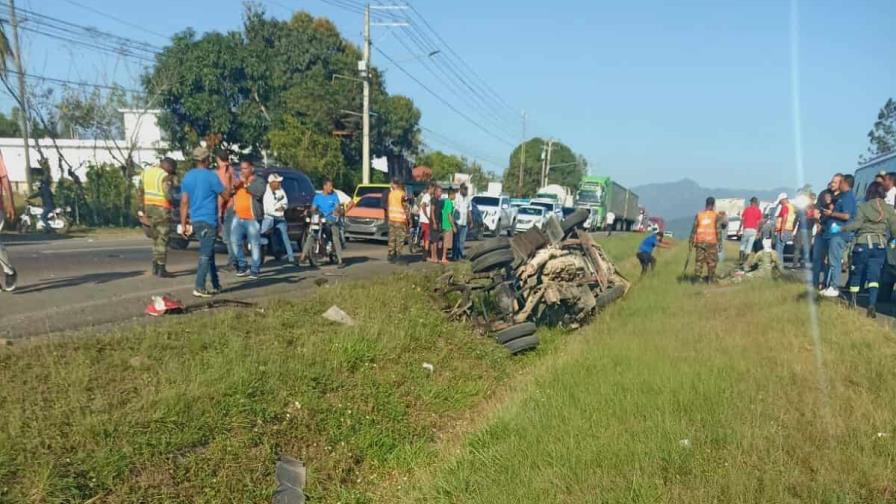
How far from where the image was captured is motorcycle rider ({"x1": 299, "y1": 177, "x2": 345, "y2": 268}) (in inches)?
460

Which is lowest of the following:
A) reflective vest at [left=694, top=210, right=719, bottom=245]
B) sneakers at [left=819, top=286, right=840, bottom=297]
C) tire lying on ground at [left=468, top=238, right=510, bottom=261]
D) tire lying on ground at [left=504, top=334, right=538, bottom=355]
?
tire lying on ground at [left=504, top=334, right=538, bottom=355]

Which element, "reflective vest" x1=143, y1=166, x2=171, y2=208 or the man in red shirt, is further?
the man in red shirt

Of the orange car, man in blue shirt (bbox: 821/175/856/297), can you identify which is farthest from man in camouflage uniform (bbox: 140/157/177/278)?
man in blue shirt (bbox: 821/175/856/297)

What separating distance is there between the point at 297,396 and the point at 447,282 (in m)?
4.43

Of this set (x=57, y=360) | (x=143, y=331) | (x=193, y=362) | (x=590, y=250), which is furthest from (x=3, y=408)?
(x=590, y=250)

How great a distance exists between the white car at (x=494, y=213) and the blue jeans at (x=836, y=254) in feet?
54.3

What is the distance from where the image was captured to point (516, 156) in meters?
100

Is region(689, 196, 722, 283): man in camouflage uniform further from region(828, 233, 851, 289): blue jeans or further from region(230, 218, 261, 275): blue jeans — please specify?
region(230, 218, 261, 275): blue jeans

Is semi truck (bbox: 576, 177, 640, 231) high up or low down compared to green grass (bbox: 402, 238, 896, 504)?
up

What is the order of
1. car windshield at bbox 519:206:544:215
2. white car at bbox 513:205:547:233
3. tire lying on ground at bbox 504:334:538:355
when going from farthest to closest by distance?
car windshield at bbox 519:206:544:215
white car at bbox 513:205:547:233
tire lying on ground at bbox 504:334:538:355

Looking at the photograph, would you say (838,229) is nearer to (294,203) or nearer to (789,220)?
(789,220)

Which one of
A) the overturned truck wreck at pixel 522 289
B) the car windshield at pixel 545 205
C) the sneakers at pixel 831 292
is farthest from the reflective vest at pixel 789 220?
the car windshield at pixel 545 205

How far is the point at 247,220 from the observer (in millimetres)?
9367

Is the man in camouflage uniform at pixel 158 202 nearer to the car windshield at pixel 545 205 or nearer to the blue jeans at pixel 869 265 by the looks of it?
the blue jeans at pixel 869 265
